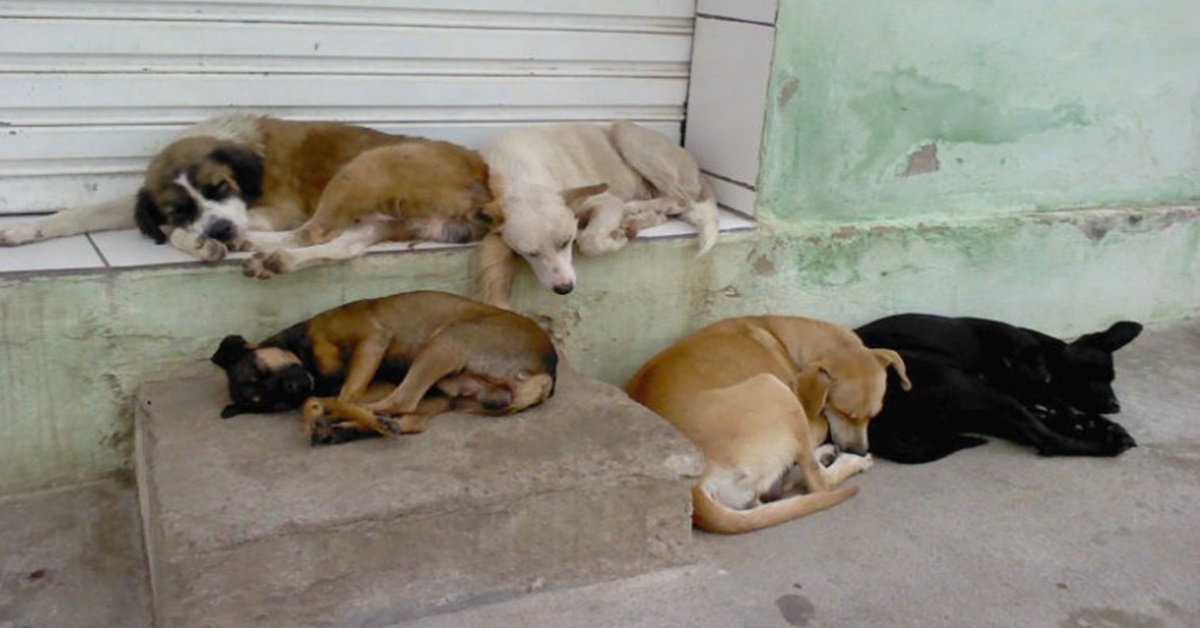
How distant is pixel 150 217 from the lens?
403cm

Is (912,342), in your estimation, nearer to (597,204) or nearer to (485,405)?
(597,204)

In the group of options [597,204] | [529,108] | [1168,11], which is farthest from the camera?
[1168,11]

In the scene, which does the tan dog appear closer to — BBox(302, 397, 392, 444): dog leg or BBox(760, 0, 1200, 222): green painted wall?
BBox(760, 0, 1200, 222): green painted wall

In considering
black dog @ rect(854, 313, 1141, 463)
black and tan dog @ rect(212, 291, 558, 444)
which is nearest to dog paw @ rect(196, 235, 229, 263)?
black and tan dog @ rect(212, 291, 558, 444)

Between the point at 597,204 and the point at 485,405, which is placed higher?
the point at 597,204

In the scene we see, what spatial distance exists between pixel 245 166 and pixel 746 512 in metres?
2.19

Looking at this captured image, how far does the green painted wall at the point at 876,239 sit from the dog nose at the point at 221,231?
164 millimetres

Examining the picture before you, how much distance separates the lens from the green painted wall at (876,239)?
381cm

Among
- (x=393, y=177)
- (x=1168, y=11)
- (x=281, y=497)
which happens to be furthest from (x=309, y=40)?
(x=1168, y=11)

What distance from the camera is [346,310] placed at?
3848 mm

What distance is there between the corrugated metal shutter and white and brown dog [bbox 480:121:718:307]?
0.25m

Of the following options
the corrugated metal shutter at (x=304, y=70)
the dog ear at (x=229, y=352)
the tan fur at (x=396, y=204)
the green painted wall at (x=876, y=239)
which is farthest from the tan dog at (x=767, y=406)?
→ the dog ear at (x=229, y=352)

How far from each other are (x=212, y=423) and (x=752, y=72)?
263 centimetres

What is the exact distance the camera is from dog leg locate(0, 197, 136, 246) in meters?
3.96
